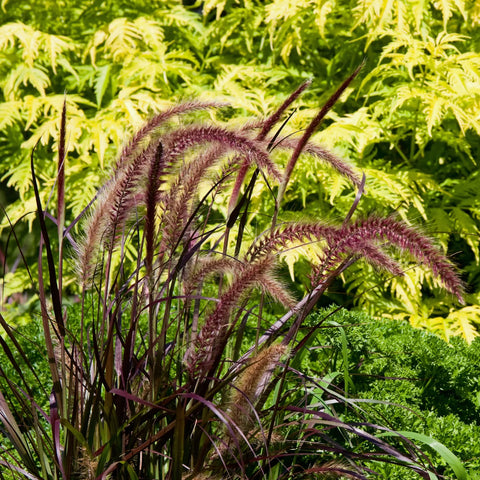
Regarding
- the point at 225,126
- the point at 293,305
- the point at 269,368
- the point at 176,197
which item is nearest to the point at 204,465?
the point at 269,368

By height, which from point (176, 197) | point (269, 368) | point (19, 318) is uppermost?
point (176, 197)

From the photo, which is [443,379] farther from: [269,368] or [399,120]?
[399,120]

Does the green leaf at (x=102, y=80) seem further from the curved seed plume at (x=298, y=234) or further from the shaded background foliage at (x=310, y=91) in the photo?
the curved seed plume at (x=298, y=234)

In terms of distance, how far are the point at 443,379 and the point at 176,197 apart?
1438 mm

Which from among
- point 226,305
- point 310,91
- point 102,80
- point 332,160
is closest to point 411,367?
point 332,160

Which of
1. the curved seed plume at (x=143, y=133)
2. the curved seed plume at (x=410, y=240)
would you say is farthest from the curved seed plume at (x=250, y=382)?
the curved seed plume at (x=143, y=133)

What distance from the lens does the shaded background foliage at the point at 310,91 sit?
138 inches

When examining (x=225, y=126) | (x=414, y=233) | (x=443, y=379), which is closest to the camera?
(x=414, y=233)

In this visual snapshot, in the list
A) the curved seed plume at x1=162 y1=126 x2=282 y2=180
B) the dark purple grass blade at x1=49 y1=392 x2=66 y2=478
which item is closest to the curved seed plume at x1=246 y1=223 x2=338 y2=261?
the curved seed plume at x1=162 y1=126 x2=282 y2=180

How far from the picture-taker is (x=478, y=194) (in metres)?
3.74

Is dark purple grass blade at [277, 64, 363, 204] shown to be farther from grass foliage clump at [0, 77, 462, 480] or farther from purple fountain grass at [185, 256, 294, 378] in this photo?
purple fountain grass at [185, 256, 294, 378]

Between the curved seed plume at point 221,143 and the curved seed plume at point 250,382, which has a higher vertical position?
the curved seed plume at point 221,143

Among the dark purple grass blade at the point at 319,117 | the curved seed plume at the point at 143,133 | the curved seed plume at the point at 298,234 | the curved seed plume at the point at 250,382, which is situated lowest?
the curved seed plume at the point at 250,382

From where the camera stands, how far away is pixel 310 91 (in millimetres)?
4148
